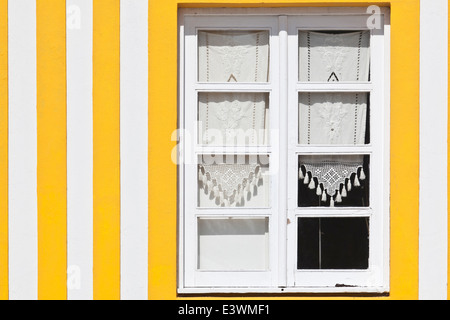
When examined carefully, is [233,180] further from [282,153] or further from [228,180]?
[282,153]

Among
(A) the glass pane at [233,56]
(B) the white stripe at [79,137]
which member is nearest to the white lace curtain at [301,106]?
(A) the glass pane at [233,56]

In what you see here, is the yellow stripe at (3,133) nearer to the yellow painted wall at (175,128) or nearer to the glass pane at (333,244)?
the yellow painted wall at (175,128)

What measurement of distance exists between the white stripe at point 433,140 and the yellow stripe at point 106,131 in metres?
1.84

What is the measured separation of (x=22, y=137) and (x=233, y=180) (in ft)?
4.30

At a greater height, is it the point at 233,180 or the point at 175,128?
the point at 175,128

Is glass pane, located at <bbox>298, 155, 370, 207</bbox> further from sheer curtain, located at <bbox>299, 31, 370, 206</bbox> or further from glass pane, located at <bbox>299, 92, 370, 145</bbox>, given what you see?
glass pane, located at <bbox>299, 92, 370, 145</bbox>

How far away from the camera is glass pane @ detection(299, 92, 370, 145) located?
4344mm

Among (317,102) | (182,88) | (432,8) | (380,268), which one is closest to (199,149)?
(182,88)

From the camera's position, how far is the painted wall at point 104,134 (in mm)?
4199

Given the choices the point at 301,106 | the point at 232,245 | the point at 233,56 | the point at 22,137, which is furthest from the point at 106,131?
the point at 301,106

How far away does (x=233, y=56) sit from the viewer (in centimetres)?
436

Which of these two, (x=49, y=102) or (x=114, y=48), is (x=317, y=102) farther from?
(x=49, y=102)

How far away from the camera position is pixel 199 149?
14.1ft

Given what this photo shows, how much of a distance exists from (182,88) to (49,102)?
2.65 feet
